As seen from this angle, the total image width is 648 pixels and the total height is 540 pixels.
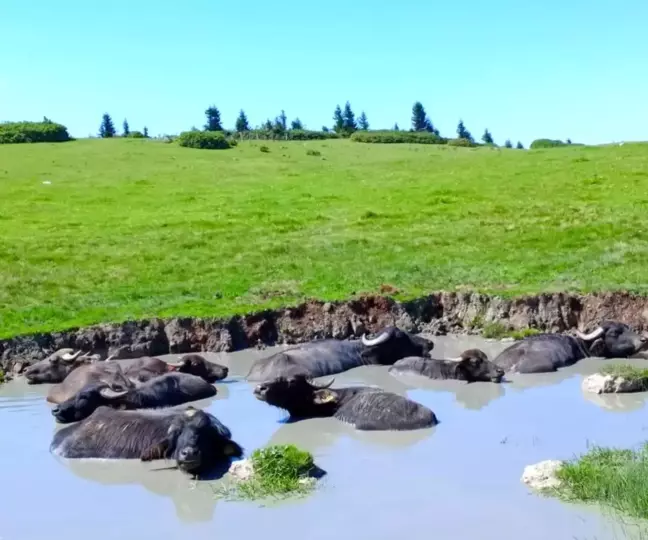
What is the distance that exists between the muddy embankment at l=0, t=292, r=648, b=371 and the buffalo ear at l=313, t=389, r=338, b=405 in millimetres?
5660

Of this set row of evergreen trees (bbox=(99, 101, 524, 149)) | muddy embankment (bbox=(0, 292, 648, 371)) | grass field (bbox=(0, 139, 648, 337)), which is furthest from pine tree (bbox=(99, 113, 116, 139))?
muddy embankment (bbox=(0, 292, 648, 371))

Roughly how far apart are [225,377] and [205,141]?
4220 cm

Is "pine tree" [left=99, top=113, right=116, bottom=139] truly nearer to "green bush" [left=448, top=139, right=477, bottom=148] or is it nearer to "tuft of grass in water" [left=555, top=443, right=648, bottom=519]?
"green bush" [left=448, top=139, right=477, bottom=148]

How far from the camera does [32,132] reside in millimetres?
61156

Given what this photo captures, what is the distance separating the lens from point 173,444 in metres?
11.1

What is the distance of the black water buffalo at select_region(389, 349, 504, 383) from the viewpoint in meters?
15.4

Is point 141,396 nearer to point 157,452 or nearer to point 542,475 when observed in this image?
point 157,452

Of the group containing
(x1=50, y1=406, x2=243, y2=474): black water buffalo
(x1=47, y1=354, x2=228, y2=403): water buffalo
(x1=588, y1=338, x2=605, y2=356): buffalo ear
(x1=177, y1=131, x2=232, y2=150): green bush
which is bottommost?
(x1=588, y1=338, x2=605, y2=356): buffalo ear

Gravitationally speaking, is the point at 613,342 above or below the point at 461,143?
below

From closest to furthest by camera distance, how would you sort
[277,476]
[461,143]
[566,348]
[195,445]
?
[277,476] < [195,445] < [566,348] < [461,143]

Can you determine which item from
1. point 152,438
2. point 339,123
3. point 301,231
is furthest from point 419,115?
point 152,438

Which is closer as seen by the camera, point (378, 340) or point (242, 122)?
point (378, 340)

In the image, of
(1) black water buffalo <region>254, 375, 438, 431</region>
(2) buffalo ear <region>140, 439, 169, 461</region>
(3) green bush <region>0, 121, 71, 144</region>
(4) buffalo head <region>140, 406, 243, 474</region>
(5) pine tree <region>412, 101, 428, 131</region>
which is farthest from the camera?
(5) pine tree <region>412, 101, 428, 131</region>

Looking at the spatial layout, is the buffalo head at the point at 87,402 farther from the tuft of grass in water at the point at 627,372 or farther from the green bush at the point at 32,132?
the green bush at the point at 32,132
